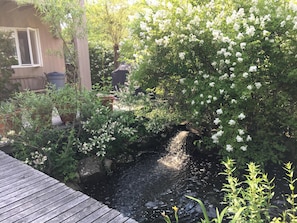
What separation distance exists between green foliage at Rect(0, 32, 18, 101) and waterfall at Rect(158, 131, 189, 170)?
3.74 meters

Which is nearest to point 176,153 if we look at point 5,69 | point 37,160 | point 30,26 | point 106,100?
point 106,100

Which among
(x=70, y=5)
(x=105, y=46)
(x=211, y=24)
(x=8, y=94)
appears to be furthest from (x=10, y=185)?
(x=105, y=46)

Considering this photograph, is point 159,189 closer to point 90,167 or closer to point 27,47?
point 90,167

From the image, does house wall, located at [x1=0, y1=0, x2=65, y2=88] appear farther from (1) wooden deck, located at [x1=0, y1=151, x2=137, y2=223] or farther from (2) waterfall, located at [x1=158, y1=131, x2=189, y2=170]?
(1) wooden deck, located at [x1=0, y1=151, x2=137, y2=223]

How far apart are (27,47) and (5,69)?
7.66ft

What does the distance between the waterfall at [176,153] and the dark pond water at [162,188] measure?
0.07 ft

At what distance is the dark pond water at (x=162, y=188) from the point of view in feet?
12.3

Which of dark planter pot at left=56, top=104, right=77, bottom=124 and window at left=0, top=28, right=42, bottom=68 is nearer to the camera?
dark planter pot at left=56, top=104, right=77, bottom=124

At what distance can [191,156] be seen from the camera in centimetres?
569

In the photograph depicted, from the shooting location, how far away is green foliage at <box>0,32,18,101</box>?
5.93 m

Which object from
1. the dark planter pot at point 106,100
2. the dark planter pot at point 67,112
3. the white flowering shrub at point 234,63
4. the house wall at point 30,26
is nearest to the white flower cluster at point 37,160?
the dark planter pot at point 67,112

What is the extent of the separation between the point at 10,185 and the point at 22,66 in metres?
5.94

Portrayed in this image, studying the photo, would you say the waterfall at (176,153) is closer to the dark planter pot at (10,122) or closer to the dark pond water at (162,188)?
the dark pond water at (162,188)

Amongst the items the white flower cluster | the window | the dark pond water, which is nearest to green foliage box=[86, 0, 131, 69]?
the window
